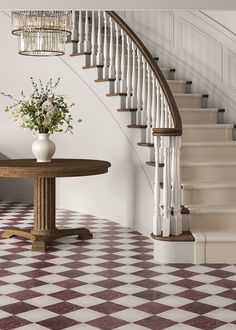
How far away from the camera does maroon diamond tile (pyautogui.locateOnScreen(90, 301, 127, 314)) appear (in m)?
4.15

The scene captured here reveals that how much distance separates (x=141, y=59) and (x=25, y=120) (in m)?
1.48

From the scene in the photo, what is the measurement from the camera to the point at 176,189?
18.9ft

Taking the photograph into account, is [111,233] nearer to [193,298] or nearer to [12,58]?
[193,298]

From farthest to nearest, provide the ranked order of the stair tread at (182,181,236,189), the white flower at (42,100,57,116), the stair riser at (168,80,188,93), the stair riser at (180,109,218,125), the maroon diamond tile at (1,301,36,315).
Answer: the stair riser at (168,80,188,93), the stair riser at (180,109,218,125), the white flower at (42,100,57,116), the stair tread at (182,181,236,189), the maroon diamond tile at (1,301,36,315)

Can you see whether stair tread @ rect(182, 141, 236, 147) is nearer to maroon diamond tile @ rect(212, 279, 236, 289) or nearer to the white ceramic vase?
the white ceramic vase

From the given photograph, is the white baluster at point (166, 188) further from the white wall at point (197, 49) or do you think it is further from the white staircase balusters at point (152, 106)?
the white wall at point (197, 49)

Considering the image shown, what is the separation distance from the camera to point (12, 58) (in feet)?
30.2

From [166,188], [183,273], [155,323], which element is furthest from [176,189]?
[155,323]

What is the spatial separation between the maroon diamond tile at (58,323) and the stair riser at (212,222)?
2319 mm

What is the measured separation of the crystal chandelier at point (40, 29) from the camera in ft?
21.6

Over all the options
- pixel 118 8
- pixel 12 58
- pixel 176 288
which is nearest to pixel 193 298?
pixel 176 288

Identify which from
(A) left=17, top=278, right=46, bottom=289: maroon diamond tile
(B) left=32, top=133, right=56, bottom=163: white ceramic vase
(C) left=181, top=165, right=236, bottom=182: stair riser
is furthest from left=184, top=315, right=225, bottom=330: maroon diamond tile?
(B) left=32, top=133, right=56, bottom=163: white ceramic vase

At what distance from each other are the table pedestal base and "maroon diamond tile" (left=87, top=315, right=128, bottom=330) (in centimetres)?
228

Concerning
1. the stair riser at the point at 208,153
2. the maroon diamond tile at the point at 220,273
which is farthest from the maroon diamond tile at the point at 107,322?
the stair riser at the point at 208,153
